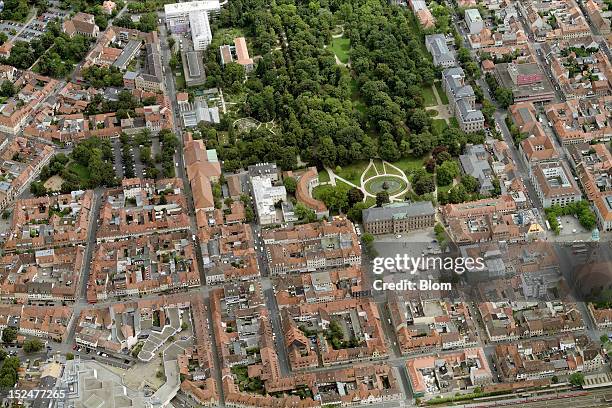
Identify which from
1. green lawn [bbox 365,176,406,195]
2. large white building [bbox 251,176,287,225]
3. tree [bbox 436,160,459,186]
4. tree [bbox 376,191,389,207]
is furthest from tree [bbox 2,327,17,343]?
tree [bbox 436,160,459,186]

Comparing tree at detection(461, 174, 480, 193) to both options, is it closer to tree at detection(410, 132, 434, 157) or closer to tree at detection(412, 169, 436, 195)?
tree at detection(412, 169, 436, 195)

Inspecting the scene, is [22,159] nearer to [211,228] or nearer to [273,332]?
[211,228]

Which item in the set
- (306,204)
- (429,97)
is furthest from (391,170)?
(429,97)

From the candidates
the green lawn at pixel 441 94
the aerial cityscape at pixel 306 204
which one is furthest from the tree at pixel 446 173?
the green lawn at pixel 441 94

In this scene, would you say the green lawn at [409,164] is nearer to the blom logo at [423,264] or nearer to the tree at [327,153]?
the tree at [327,153]

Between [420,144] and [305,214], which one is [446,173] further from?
[305,214]
